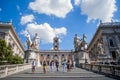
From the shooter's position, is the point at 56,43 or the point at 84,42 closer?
the point at 84,42

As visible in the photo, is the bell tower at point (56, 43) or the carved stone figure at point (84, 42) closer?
the carved stone figure at point (84, 42)

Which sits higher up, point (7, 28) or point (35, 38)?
point (7, 28)

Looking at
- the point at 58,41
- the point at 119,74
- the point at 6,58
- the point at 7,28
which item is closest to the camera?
the point at 119,74

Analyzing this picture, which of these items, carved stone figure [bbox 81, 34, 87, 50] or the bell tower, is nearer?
carved stone figure [bbox 81, 34, 87, 50]

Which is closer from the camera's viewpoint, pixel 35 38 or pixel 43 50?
pixel 35 38

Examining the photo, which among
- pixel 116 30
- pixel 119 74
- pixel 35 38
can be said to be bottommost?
pixel 119 74

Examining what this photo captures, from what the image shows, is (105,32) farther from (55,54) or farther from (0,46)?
(55,54)

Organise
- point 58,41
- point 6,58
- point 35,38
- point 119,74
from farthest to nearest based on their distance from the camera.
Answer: point 58,41 < point 35,38 < point 6,58 < point 119,74

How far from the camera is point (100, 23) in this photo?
57250mm

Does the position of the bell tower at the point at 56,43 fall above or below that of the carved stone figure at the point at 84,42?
above

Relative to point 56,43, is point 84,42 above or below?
below

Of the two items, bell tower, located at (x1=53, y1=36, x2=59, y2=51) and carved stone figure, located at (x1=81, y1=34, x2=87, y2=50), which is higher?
bell tower, located at (x1=53, y1=36, x2=59, y2=51)

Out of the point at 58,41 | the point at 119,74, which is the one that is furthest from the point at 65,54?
the point at 119,74

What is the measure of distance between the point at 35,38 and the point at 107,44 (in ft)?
82.3
